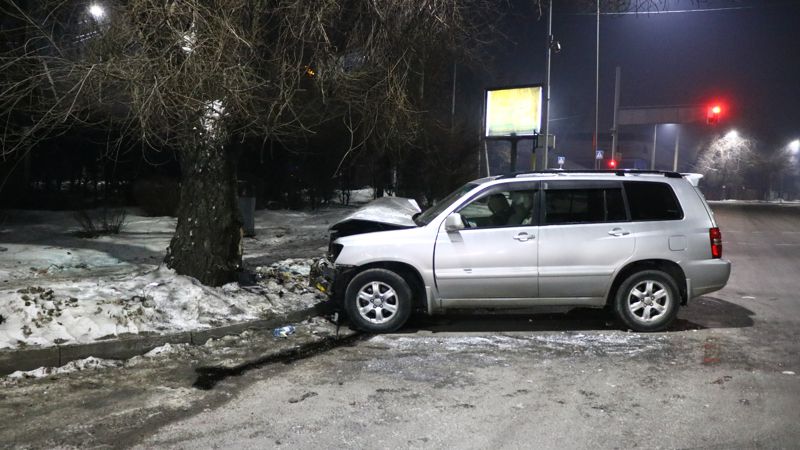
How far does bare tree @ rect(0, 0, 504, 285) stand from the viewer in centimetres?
673

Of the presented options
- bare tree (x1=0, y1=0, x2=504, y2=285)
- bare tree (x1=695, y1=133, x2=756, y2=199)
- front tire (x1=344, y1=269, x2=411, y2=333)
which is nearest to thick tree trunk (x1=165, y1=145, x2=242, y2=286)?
bare tree (x1=0, y1=0, x2=504, y2=285)

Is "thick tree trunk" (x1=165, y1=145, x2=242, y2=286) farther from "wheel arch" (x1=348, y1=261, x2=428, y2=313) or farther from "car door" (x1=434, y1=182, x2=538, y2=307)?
"car door" (x1=434, y1=182, x2=538, y2=307)

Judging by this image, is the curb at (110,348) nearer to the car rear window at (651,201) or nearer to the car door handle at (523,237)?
the car door handle at (523,237)

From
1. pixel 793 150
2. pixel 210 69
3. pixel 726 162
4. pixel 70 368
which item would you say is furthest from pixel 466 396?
pixel 793 150

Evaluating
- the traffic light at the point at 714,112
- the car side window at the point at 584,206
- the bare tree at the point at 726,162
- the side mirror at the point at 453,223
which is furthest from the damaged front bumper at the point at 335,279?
the bare tree at the point at 726,162

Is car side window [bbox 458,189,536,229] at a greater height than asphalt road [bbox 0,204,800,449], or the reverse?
car side window [bbox 458,189,536,229]

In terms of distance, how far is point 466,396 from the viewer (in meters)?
5.09

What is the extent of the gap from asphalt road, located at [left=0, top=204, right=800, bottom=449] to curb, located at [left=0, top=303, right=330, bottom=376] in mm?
368

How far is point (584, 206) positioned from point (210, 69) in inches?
174

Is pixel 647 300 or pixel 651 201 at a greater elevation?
pixel 651 201

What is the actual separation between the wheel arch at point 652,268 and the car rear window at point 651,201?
50 centimetres

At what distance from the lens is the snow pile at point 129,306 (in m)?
6.04

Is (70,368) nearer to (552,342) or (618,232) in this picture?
(552,342)

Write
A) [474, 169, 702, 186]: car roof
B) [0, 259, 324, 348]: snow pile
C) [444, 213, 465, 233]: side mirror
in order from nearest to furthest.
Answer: [0, 259, 324, 348]: snow pile, [444, 213, 465, 233]: side mirror, [474, 169, 702, 186]: car roof
